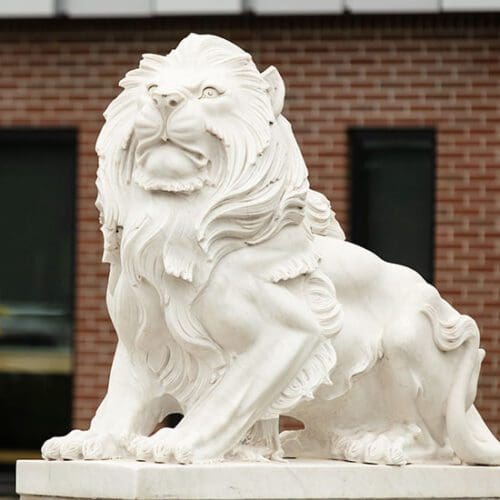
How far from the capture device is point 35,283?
1800cm

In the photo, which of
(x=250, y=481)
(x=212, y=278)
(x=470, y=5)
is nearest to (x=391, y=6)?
(x=470, y=5)

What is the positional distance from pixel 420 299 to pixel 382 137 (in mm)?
7639

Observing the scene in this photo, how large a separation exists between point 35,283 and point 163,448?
360 inches

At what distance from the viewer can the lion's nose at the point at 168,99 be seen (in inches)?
362

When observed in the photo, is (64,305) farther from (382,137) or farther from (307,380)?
(307,380)

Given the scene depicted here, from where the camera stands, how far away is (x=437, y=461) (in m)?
9.95

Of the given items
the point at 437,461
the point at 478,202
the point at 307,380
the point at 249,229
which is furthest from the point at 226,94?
the point at 478,202

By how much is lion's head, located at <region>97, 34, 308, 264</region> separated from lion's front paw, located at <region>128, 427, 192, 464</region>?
779 millimetres

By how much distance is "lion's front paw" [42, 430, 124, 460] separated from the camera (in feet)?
→ 30.3

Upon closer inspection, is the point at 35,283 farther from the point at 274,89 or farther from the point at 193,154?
the point at 193,154

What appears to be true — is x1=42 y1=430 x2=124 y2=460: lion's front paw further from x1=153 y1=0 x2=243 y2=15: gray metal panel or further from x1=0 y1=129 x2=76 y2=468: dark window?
x1=0 y1=129 x2=76 y2=468: dark window

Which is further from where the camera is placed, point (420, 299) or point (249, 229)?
point (420, 299)

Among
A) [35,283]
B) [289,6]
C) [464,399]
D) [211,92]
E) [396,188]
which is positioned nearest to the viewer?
[211,92]

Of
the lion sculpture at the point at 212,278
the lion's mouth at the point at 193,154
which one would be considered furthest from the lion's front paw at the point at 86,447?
the lion's mouth at the point at 193,154
